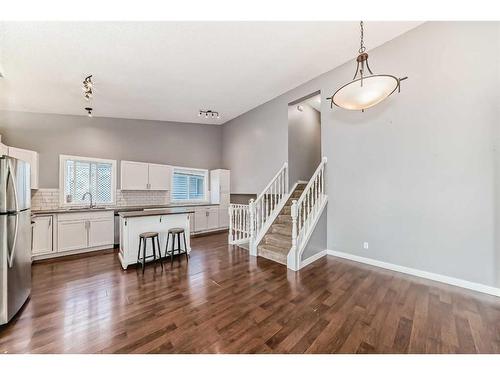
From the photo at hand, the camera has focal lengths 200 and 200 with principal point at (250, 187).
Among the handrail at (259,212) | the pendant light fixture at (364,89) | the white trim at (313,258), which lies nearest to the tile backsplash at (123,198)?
the handrail at (259,212)

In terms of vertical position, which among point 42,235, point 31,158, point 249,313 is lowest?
point 249,313

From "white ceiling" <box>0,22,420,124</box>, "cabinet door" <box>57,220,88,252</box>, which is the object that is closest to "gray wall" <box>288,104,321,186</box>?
"white ceiling" <box>0,22,420,124</box>

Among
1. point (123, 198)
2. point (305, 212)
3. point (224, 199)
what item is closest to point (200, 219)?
point (224, 199)

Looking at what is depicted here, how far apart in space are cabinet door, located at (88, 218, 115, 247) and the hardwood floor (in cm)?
102

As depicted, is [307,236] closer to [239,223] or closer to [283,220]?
[283,220]

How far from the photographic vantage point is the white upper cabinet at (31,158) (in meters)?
3.79

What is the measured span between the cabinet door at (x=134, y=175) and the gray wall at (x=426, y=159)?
4.63m

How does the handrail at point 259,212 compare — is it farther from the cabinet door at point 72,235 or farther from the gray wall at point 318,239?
the cabinet door at point 72,235

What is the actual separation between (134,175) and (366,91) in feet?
17.6

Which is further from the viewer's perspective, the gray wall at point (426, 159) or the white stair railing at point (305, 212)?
the white stair railing at point (305, 212)

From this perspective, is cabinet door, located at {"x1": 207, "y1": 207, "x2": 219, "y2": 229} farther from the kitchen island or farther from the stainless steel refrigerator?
the stainless steel refrigerator

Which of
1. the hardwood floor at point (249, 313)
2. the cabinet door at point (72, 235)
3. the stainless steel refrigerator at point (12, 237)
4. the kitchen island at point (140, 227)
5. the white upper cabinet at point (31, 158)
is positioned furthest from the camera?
the cabinet door at point (72, 235)

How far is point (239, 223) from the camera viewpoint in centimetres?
509
